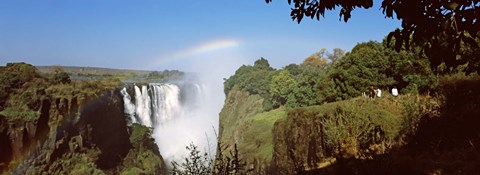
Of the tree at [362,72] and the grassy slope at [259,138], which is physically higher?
the tree at [362,72]

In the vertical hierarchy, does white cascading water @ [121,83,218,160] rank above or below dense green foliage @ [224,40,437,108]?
below

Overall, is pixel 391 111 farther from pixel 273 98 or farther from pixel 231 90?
pixel 231 90

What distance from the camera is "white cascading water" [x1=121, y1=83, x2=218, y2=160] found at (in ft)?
210

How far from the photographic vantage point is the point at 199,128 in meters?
87.4

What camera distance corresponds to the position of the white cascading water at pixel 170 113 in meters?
64.1

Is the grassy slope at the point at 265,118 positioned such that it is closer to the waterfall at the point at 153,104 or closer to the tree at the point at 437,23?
the tree at the point at 437,23

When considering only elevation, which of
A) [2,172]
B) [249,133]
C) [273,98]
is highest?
[273,98]

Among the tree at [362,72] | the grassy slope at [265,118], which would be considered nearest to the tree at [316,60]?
the grassy slope at [265,118]

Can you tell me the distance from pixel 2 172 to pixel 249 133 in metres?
30.9

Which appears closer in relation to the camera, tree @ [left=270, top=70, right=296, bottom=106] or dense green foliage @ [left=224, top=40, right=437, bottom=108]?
dense green foliage @ [left=224, top=40, right=437, bottom=108]

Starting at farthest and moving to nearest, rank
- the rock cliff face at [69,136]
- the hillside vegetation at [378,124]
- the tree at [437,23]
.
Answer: the rock cliff face at [69,136] < the hillside vegetation at [378,124] < the tree at [437,23]

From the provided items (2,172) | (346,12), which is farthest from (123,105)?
(346,12)

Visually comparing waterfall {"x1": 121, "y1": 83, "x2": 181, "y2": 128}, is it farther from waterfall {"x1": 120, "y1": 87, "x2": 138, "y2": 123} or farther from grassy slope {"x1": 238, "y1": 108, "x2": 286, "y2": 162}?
grassy slope {"x1": 238, "y1": 108, "x2": 286, "y2": 162}

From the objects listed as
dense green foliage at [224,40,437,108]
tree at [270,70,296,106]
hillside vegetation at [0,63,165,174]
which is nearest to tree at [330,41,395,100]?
dense green foliage at [224,40,437,108]
